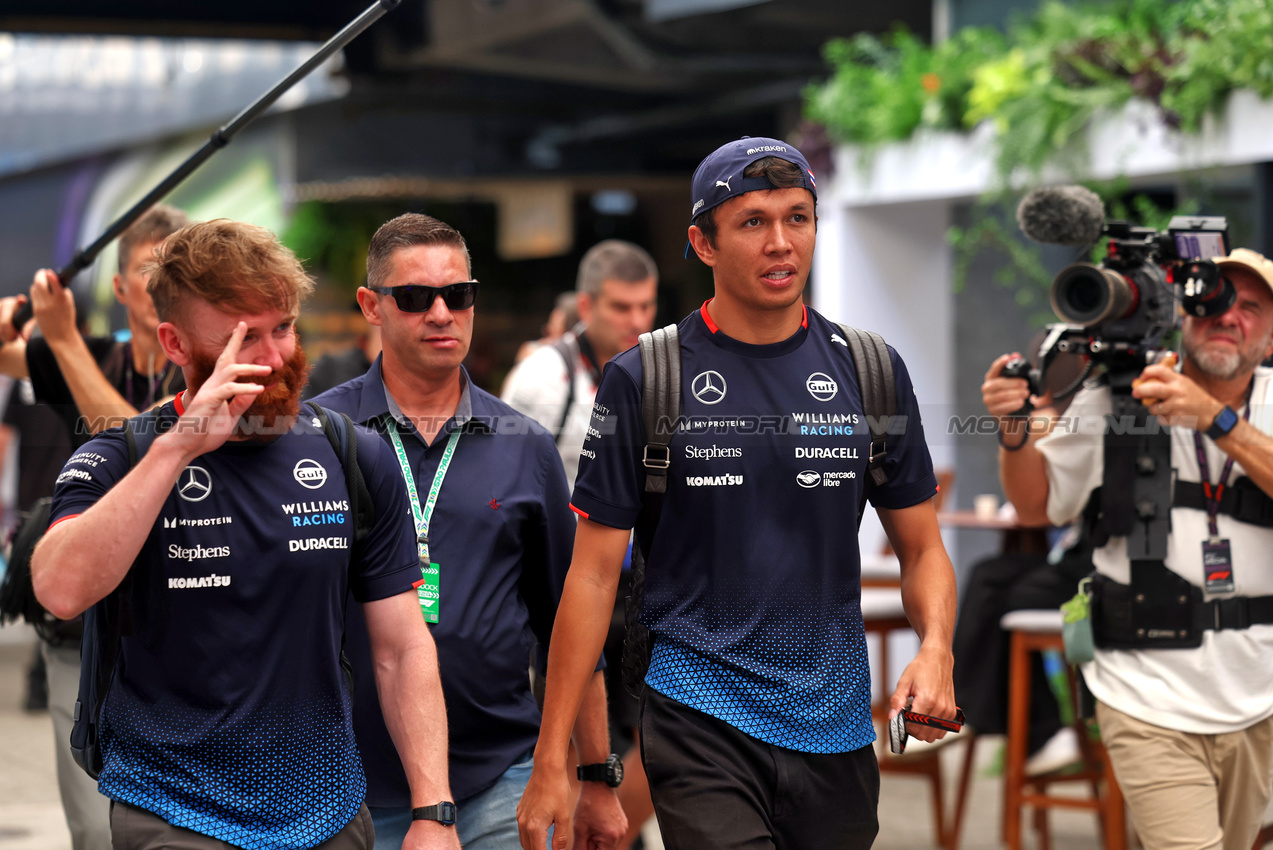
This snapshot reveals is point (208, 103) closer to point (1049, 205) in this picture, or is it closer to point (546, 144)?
point (546, 144)

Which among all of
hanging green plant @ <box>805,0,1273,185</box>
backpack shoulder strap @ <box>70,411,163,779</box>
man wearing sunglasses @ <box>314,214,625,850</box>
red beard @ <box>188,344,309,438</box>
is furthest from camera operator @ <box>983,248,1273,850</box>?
hanging green plant @ <box>805,0,1273,185</box>

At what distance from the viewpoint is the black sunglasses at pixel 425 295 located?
11.3ft

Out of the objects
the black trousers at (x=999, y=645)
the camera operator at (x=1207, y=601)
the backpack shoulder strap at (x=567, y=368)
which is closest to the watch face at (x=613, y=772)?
the camera operator at (x=1207, y=601)

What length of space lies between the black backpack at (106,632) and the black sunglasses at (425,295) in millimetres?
775

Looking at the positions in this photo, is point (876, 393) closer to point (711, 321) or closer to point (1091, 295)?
point (711, 321)

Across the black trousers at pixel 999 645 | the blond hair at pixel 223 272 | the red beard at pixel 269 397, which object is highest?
the blond hair at pixel 223 272

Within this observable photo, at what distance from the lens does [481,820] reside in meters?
3.21

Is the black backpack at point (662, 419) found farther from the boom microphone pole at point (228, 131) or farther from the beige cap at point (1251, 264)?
the beige cap at point (1251, 264)

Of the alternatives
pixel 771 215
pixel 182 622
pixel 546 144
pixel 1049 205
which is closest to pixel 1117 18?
pixel 1049 205

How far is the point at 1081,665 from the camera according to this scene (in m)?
4.04

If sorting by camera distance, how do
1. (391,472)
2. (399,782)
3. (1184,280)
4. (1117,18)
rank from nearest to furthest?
(391,472) < (399,782) < (1184,280) < (1117,18)

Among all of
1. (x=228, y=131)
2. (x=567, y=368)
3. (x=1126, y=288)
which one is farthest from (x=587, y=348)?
(x=228, y=131)

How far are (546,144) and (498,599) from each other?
418 inches

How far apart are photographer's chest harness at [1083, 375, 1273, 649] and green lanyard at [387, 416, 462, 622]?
1834 mm
